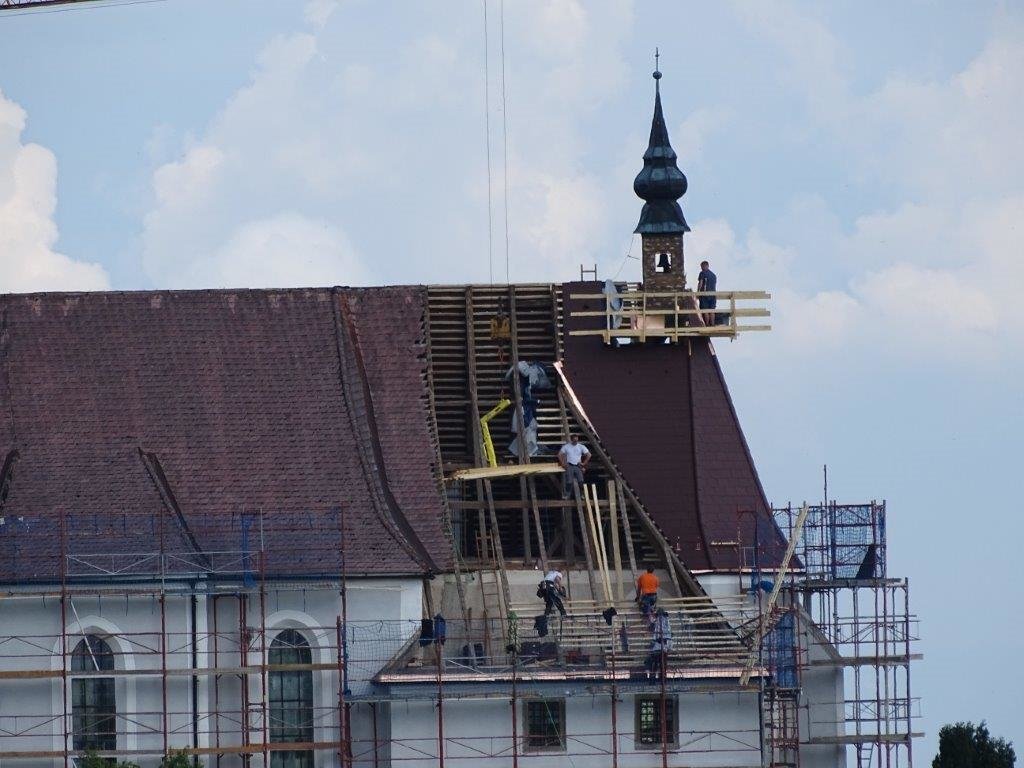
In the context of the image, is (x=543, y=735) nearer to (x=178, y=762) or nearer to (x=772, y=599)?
(x=772, y=599)

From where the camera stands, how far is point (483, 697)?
7056 cm

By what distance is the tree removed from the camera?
72312 millimetres

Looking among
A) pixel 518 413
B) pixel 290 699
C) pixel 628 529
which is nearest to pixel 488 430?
pixel 518 413

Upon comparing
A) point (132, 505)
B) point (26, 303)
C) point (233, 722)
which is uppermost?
point (26, 303)

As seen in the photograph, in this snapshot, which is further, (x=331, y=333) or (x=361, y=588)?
(x=331, y=333)

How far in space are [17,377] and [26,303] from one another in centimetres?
234

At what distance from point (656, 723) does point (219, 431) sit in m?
13.3

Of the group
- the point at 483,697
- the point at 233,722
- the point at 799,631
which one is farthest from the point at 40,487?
the point at 799,631

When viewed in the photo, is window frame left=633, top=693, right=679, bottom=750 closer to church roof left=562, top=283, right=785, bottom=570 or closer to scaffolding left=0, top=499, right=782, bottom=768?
scaffolding left=0, top=499, right=782, bottom=768

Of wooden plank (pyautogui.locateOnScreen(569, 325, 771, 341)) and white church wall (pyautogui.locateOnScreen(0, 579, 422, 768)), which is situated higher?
wooden plank (pyautogui.locateOnScreen(569, 325, 771, 341))

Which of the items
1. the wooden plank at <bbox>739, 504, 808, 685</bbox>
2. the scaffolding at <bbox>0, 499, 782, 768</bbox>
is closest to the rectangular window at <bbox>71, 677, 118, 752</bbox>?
the scaffolding at <bbox>0, 499, 782, 768</bbox>

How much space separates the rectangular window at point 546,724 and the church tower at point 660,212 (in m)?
15.9

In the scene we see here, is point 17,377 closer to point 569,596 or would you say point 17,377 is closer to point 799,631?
point 569,596

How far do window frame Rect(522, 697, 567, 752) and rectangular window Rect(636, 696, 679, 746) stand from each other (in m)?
1.67
